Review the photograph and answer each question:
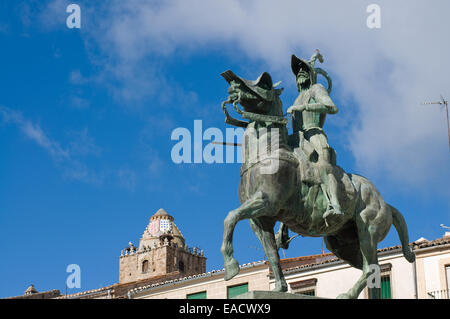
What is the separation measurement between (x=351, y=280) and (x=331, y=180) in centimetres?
2324

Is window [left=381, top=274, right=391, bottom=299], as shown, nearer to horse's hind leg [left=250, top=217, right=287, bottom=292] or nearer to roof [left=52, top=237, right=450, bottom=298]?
roof [left=52, top=237, right=450, bottom=298]

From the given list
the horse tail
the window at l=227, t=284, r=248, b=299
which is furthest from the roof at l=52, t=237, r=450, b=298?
the horse tail

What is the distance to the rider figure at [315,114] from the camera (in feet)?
34.9

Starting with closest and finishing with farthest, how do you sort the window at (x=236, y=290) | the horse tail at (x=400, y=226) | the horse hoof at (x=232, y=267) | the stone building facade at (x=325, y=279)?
the horse hoof at (x=232, y=267)
the horse tail at (x=400, y=226)
the stone building facade at (x=325, y=279)
the window at (x=236, y=290)

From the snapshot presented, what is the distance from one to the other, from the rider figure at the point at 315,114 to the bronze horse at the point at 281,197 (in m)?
0.16

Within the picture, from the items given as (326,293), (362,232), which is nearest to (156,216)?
(326,293)

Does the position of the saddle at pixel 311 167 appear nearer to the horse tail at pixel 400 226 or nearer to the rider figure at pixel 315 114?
the rider figure at pixel 315 114

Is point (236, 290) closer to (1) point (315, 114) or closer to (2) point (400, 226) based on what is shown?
(2) point (400, 226)

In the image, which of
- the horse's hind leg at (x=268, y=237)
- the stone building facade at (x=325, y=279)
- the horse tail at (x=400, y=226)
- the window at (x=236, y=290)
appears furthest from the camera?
the window at (x=236, y=290)

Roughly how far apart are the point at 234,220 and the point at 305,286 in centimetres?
2532

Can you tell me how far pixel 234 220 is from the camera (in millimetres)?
9633

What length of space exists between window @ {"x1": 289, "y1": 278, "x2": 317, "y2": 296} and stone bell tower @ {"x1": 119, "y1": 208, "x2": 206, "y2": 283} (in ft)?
201

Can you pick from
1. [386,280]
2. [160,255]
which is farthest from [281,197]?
[160,255]

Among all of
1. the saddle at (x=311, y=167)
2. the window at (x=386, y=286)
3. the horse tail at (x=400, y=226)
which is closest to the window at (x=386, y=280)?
the window at (x=386, y=286)
